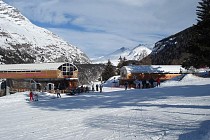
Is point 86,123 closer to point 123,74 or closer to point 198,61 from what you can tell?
point 198,61

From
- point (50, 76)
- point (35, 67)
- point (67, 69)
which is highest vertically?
point (35, 67)

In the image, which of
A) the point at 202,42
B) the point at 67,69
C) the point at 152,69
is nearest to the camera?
the point at 202,42

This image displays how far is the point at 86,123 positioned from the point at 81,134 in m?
3.33

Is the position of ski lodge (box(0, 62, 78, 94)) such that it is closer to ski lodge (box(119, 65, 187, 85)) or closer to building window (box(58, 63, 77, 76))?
building window (box(58, 63, 77, 76))

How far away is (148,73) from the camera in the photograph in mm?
78125

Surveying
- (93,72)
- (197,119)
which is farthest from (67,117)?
(93,72)

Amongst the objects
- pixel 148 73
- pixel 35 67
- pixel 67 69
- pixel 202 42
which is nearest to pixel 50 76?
pixel 67 69

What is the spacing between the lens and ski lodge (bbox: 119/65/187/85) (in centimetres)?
7825

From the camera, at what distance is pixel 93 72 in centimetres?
14350

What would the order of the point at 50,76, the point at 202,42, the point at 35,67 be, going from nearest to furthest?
the point at 202,42
the point at 50,76
the point at 35,67

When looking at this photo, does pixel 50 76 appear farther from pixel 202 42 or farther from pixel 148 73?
pixel 202 42

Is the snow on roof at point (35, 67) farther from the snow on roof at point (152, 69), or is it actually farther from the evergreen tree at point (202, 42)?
the evergreen tree at point (202, 42)

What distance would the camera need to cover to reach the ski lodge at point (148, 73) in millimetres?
78250

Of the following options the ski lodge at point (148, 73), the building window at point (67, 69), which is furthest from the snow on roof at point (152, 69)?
the building window at point (67, 69)
